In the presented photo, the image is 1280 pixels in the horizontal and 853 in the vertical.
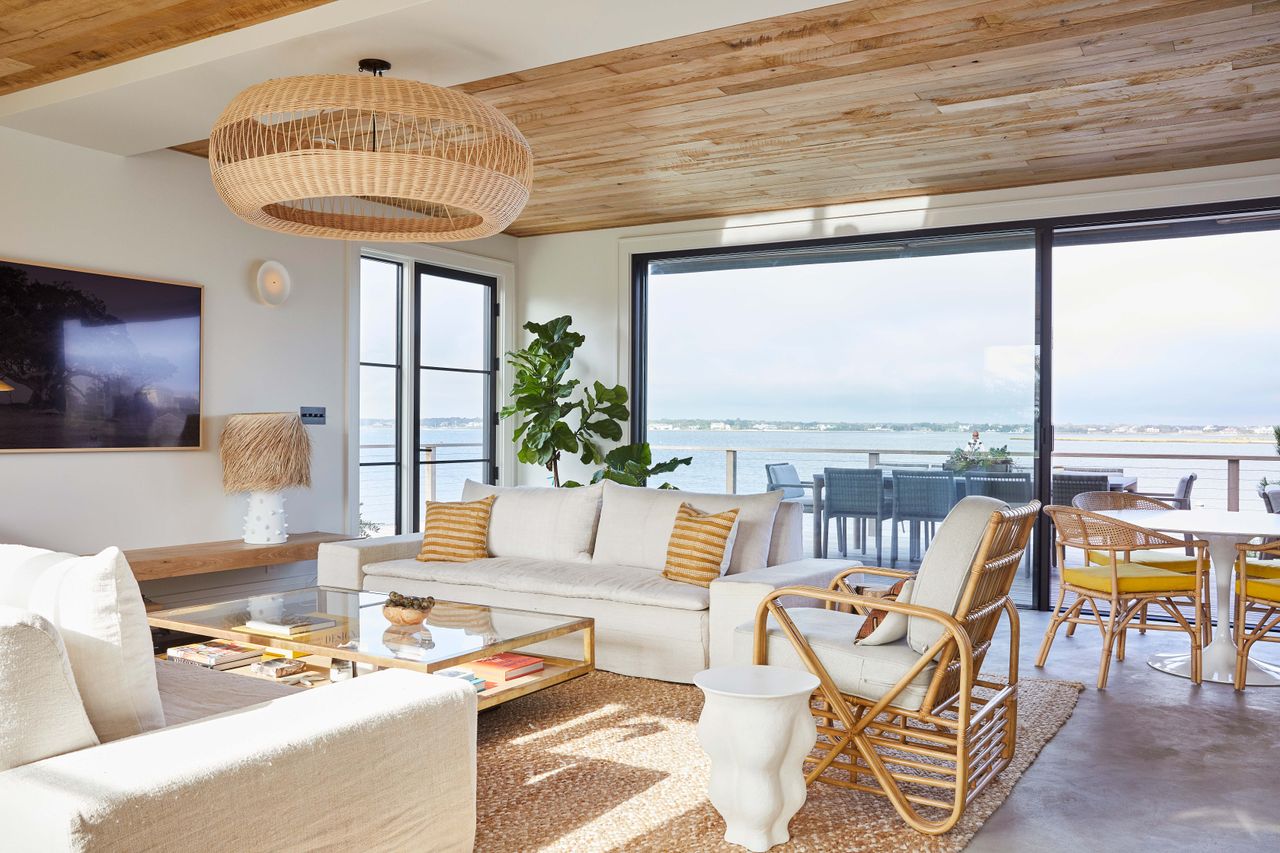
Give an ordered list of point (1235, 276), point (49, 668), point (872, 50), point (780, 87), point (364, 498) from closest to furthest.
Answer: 1. point (49, 668)
2. point (872, 50)
3. point (780, 87)
4. point (364, 498)
5. point (1235, 276)

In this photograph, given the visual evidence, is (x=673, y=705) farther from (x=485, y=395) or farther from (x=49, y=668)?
(x=485, y=395)

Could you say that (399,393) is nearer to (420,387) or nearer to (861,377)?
(420,387)

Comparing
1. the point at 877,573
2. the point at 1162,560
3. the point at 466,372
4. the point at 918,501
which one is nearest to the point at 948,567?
the point at 877,573

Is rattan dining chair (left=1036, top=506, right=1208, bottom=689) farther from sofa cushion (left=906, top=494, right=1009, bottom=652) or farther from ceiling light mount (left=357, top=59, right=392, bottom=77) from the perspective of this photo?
ceiling light mount (left=357, top=59, right=392, bottom=77)

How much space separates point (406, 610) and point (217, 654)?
2.30 ft

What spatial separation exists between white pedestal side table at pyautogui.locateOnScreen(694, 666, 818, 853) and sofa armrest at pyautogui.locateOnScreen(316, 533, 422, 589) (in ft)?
9.32

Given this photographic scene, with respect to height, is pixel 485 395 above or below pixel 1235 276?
below

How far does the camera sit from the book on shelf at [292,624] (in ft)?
11.7

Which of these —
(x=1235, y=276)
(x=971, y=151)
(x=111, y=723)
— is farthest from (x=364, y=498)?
(x=1235, y=276)

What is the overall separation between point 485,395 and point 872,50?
4484 mm

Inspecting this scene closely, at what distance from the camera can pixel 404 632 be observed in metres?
3.58

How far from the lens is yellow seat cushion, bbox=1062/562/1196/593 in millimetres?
4398

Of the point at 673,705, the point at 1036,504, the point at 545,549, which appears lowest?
the point at 673,705

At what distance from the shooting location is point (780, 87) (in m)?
4.24
